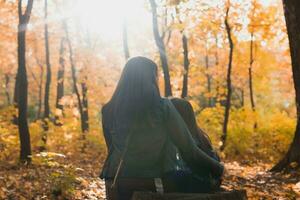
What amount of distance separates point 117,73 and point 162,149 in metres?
31.8

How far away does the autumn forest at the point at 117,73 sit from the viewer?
33.7ft

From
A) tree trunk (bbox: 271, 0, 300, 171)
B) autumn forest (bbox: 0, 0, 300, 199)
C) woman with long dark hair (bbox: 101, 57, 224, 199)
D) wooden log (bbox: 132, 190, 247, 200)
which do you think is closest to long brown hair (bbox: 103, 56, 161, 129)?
woman with long dark hair (bbox: 101, 57, 224, 199)

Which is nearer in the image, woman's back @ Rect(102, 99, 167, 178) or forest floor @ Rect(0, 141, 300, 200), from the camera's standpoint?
woman's back @ Rect(102, 99, 167, 178)

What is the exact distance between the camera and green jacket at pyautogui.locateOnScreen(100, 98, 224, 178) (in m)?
2.96

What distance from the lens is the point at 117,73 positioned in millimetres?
34719

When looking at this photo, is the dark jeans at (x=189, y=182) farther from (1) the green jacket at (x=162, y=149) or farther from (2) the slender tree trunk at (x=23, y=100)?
(2) the slender tree trunk at (x=23, y=100)

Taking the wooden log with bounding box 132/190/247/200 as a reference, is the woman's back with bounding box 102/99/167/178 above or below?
above

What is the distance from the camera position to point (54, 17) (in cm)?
2881

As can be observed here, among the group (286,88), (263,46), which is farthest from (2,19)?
(286,88)

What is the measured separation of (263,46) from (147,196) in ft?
100

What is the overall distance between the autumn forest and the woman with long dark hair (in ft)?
16.3

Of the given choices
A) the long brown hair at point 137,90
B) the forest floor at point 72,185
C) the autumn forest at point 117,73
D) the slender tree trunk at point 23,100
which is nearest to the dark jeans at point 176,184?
the long brown hair at point 137,90

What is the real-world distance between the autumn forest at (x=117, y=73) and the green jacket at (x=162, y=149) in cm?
501

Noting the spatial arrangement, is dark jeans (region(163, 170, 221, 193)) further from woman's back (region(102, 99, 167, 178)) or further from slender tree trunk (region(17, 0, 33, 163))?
slender tree trunk (region(17, 0, 33, 163))
